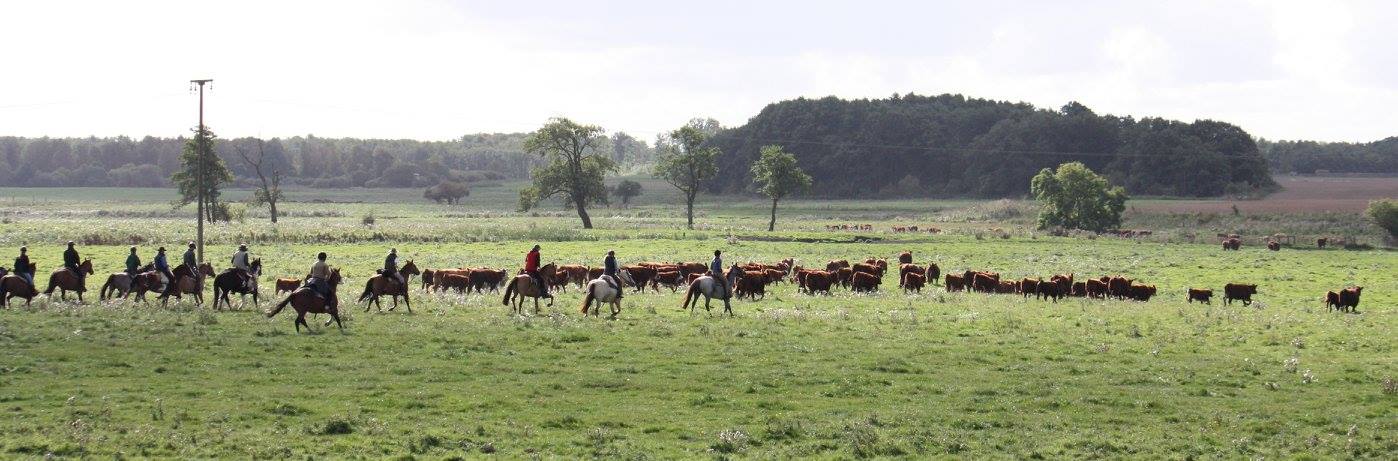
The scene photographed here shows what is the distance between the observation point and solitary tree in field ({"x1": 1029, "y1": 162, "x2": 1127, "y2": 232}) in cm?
8162

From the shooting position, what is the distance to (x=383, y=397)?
16.3m

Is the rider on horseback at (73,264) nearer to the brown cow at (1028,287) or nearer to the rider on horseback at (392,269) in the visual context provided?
the rider on horseback at (392,269)

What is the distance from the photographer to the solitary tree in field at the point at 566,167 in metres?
89.2

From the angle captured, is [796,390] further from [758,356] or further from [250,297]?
[250,297]

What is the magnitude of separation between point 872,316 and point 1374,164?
5865 inches

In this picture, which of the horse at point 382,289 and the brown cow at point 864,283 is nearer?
the horse at point 382,289

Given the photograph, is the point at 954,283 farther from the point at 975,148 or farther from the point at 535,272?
the point at 975,148

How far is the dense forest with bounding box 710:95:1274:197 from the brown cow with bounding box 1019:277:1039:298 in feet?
329

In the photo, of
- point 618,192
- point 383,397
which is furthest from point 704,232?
point 618,192

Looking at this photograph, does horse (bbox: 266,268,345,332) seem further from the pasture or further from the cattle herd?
the cattle herd

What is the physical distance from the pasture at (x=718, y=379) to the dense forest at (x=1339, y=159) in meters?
133

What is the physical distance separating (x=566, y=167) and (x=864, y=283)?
2255 inches

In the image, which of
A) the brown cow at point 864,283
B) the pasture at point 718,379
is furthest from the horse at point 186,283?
the brown cow at point 864,283

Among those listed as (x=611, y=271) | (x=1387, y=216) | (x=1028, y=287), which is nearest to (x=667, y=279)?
(x=611, y=271)
